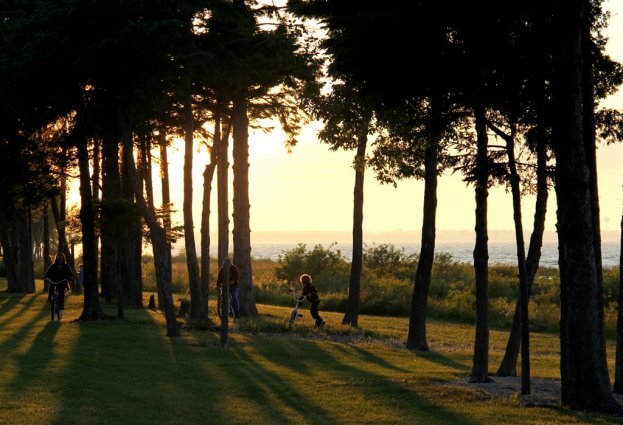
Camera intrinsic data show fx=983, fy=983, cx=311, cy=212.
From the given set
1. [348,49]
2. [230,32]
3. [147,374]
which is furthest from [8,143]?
[348,49]

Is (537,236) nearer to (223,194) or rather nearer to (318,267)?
(223,194)

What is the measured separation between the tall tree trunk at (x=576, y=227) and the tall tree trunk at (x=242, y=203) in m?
18.9

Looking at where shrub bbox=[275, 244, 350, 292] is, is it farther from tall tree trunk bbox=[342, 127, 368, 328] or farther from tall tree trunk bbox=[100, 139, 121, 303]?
tall tree trunk bbox=[342, 127, 368, 328]

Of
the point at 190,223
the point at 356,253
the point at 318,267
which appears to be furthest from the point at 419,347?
the point at 318,267

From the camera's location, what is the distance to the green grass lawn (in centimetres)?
1340

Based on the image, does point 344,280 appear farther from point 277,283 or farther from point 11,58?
point 11,58

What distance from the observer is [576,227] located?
13.9 meters

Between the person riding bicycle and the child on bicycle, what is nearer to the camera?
the person riding bicycle

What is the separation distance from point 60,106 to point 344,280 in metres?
34.4

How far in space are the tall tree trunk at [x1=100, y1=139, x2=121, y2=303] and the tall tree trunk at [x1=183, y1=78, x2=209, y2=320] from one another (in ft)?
7.47

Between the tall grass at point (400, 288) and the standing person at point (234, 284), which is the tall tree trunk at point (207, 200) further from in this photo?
the tall grass at point (400, 288)

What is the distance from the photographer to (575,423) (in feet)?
42.1

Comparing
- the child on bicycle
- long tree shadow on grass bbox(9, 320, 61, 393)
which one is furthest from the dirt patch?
the child on bicycle

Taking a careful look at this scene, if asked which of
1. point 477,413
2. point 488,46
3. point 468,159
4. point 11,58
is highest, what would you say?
point 11,58
